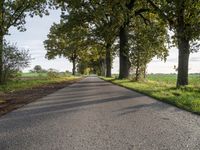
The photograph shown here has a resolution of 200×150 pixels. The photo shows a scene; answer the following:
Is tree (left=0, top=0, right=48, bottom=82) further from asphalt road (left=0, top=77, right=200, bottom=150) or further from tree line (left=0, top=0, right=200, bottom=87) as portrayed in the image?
asphalt road (left=0, top=77, right=200, bottom=150)

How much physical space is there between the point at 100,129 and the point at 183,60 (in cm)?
1876

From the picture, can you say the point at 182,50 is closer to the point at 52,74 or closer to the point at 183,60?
the point at 183,60

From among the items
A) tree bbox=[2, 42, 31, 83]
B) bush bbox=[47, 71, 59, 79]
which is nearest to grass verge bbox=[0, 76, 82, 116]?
tree bbox=[2, 42, 31, 83]

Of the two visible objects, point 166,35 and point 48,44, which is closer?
point 166,35

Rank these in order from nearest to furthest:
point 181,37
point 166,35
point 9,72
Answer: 1. point 181,37
2. point 9,72
3. point 166,35

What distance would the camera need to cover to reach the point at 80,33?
50.8m

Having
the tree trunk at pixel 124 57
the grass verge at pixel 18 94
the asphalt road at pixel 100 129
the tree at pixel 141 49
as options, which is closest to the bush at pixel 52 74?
the tree trunk at pixel 124 57

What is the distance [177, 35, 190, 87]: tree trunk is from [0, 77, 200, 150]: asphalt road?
553 inches

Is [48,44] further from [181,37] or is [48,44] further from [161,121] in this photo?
[161,121]

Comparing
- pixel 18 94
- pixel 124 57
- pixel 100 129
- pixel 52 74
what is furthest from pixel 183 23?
pixel 52 74

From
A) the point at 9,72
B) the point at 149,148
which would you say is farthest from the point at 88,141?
the point at 9,72

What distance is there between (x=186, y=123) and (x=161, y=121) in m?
0.73

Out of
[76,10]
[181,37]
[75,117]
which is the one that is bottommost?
[75,117]

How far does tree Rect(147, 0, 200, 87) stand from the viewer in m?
25.3
